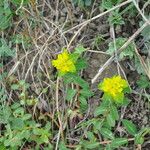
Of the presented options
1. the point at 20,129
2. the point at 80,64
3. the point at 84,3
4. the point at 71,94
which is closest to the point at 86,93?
the point at 71,94

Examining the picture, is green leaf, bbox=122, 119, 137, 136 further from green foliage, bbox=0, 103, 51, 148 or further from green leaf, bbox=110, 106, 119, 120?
green foliage, bbox=0, 103, 51, 148

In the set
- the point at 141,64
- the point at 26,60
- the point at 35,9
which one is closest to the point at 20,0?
the point at 35,9

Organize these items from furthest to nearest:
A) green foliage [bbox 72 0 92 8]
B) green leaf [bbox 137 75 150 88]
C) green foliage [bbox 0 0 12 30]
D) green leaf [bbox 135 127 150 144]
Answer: green foliage [bbox 0 0 12 30], green foliage [bbox 72 0 92 8], green leaf [bbox 137 75 150 88], green leaf [bbox 135 127 150 144]

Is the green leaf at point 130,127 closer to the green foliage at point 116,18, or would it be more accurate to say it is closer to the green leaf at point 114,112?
the green leaf at point 114,112

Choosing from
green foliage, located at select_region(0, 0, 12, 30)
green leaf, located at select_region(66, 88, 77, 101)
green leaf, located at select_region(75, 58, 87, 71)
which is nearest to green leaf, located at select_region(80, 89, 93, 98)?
green leaf, located at select_region(66, 88, 77, 101)


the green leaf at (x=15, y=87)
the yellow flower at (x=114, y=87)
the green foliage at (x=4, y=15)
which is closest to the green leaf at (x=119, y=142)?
the yellow flower at (x=114, y=87)

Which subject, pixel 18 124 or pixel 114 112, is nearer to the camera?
pixel 114 112

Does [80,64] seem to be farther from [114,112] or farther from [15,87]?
[15,87]

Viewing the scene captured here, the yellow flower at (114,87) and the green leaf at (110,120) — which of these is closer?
the yellow flower at (114,87)
